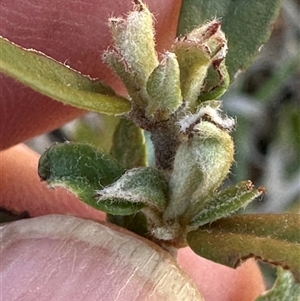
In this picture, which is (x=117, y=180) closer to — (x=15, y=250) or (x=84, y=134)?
(x=15, y=250)

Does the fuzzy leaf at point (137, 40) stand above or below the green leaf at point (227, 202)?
above

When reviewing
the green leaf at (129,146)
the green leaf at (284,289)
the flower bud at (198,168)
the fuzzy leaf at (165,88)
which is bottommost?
the green leaf at (284,289)

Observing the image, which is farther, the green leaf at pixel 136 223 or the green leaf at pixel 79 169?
the green leaf at pixel 136 223

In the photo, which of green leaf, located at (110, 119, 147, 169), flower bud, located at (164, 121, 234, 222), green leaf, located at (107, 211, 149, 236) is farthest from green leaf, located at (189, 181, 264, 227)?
green leaf, located at (110, 119, 147, 169)

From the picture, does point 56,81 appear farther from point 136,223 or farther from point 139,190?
point 136,223

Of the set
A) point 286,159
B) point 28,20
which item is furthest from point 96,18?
point 286,159

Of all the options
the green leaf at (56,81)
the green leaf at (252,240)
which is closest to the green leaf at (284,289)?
the green leaf at (252,240)

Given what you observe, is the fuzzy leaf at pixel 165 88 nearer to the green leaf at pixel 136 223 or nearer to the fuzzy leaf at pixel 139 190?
the fuzzy leaf at pixel 139 190
